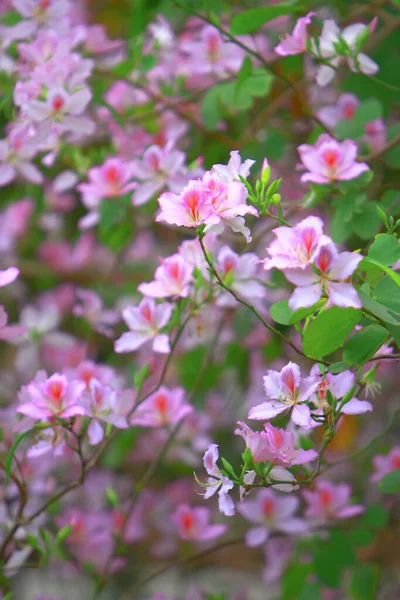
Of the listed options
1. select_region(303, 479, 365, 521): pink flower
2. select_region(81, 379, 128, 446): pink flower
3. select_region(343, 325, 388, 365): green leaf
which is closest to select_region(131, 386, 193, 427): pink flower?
select_region(81, 379, 128, 446): pink flower

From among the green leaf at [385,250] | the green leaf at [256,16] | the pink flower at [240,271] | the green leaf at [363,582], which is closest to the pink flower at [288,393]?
the green leaf at [385,250]

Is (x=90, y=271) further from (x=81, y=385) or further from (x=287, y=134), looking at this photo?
(x=81, y=385)

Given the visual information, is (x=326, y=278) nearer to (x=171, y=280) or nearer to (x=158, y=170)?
(x=171, y=280)

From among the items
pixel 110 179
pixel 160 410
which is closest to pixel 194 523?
pixel 160 410

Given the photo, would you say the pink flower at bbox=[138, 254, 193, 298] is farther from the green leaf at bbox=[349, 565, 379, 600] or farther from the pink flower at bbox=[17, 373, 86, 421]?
the green leaf at bbox=[349, 565, 379, 600]

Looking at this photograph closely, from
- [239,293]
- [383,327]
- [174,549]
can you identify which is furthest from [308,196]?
[174,549]

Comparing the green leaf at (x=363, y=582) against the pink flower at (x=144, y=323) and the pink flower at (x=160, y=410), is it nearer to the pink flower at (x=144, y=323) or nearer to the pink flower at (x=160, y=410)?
the pink flower at (x=160, y=410)

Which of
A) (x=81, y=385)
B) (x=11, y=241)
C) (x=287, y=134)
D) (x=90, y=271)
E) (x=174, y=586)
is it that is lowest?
(x=174, y=586)
